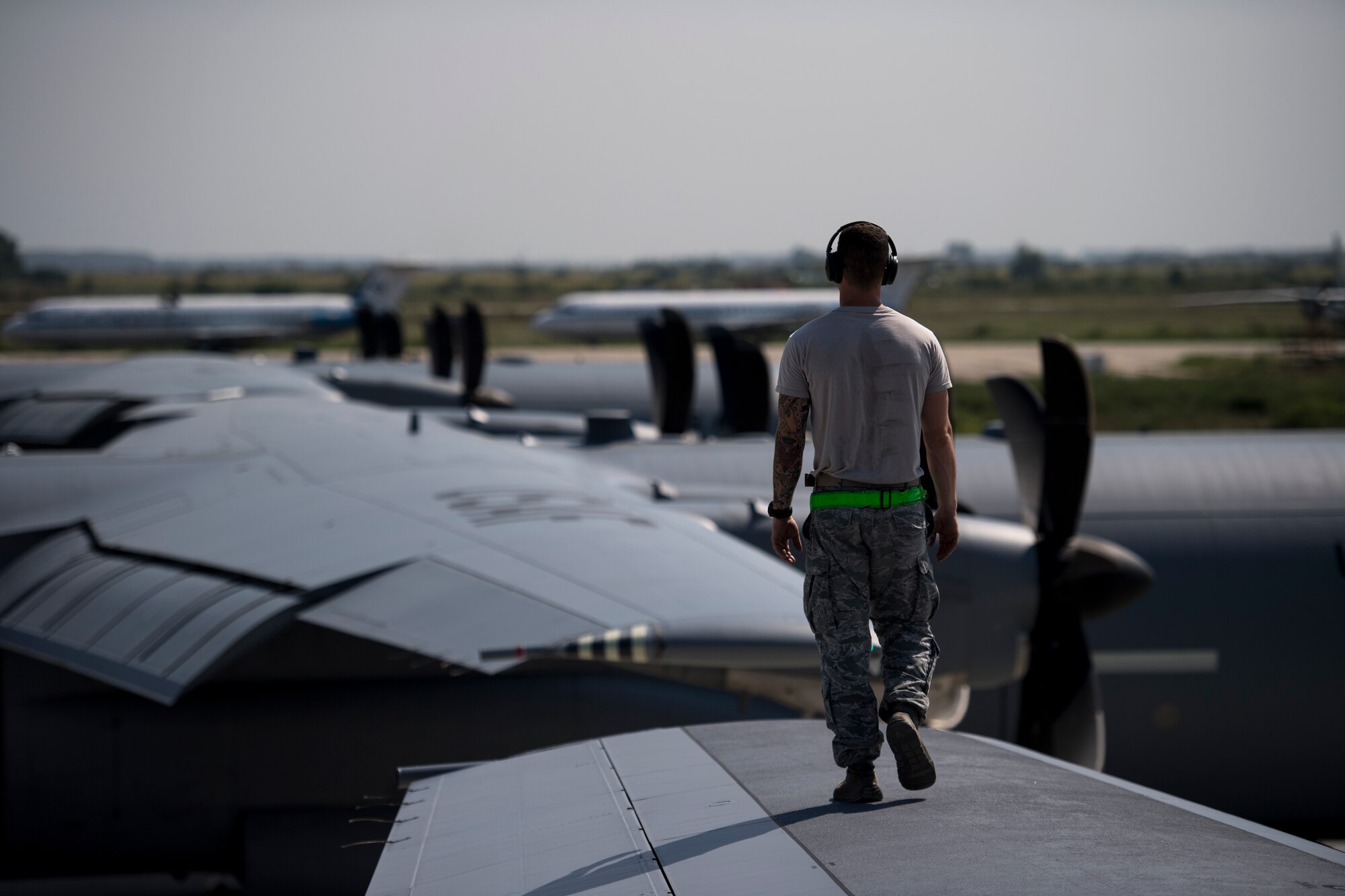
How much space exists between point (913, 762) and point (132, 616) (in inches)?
190

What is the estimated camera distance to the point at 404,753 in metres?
7.76

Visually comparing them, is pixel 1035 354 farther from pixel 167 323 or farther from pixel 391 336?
pixel 167 323

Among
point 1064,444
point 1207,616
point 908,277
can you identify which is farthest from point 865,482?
point 908,277

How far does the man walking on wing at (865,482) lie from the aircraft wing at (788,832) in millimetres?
311

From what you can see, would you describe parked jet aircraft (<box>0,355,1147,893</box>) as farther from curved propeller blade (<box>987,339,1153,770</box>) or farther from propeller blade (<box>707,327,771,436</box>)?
propeller blade (<box>707,327,771,436</box>)

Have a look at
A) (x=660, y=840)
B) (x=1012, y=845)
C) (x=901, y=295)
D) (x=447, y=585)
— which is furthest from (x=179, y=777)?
(x=901, y=295)

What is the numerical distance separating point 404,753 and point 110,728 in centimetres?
202

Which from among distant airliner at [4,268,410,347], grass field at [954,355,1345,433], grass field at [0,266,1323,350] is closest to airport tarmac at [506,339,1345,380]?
grass field at [954,355,1345,433]

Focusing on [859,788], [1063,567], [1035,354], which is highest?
[1035,354]

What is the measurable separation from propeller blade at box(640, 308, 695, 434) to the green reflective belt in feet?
36.8

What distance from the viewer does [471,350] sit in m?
21.7

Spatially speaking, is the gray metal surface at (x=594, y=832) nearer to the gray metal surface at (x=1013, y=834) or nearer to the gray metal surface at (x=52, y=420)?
the gray metal surface at (x=1013, y=834)

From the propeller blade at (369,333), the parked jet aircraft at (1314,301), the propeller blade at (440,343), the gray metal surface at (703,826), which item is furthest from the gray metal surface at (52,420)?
the parked jet aircraft at (1314,301)

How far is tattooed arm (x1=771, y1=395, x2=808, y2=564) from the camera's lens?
150 inches
